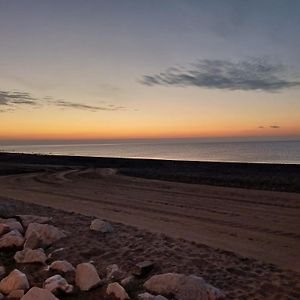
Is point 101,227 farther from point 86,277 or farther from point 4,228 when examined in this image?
point 86,277

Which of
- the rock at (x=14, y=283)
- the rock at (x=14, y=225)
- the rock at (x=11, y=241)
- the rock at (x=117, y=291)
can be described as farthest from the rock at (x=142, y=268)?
the rock at (x=14, y=225)

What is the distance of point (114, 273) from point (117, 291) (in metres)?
0.86

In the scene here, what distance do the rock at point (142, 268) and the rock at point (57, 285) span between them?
1239 millimetres

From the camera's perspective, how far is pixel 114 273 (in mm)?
7879

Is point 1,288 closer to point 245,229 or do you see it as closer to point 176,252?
point 176,252

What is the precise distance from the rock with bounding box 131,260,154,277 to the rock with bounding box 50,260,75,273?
1.36 meters

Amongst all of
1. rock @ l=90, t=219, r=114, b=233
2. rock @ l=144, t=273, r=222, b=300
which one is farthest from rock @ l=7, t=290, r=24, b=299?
rock @ l=90, t=219, r=114, b=233

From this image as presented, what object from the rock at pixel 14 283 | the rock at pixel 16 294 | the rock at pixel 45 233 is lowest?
the rock at pixel 16 294

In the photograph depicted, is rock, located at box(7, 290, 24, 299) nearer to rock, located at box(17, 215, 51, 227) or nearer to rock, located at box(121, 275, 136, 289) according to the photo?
rock, located at box(121, 275, 136, 289)

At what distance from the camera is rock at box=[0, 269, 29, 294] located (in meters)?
7.49

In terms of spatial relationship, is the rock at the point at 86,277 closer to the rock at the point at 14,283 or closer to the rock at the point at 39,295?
the rock at the point at 39,295

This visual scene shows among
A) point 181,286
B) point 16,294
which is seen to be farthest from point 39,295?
point 181,286

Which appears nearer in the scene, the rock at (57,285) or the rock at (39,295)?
the rock at (39,295)

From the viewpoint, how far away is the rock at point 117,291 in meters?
6.90
